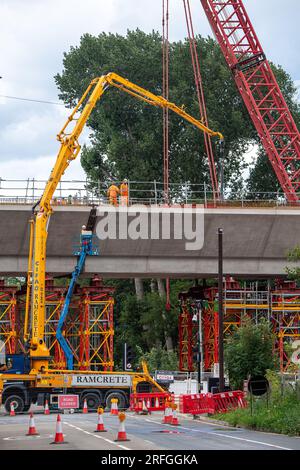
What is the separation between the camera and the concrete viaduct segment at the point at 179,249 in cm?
5516

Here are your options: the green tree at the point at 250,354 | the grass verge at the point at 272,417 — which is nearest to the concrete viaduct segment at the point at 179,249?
the green tree at the point at 250,354

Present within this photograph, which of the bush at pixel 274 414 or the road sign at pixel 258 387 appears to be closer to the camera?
the bush at pixel 274 414

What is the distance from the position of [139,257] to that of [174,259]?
2039 mm

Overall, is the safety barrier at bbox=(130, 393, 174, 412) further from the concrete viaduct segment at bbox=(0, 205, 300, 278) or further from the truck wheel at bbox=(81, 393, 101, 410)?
the concrete viaduct segment at bbox=(0, 205, 300, 278)

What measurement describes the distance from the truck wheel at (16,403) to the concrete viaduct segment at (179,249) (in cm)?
1004

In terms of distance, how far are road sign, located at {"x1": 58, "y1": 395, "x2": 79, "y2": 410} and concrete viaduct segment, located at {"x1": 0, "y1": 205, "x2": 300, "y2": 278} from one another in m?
12.0

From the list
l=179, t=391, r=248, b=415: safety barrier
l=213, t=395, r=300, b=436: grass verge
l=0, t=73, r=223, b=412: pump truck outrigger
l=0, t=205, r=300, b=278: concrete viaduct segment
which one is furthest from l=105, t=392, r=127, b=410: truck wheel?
l=213, t=395, r=300, b=436: grass verge

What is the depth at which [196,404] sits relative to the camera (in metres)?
42.2

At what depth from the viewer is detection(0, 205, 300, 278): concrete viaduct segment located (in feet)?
181

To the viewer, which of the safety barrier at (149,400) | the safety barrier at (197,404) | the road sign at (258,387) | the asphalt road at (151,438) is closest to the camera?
the asphalt road at (151,438)

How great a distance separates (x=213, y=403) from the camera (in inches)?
1634

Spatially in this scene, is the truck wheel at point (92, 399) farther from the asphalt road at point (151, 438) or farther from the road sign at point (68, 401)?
the asphalt road at point (151, 438)

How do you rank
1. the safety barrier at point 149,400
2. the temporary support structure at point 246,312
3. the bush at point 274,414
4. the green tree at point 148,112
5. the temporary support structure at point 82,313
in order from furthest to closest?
the green tree at point 148,112, the temporary support structure at point 246,312, the temporary support structure at point 82,313, the safety barrier at point 149,400, the bush at point 274,414
